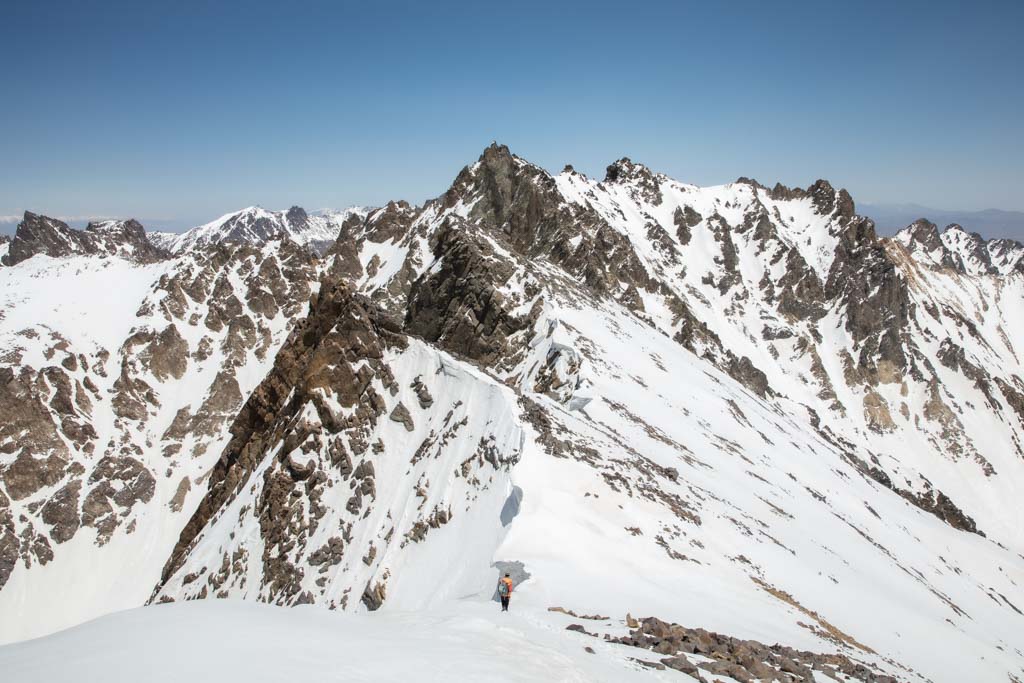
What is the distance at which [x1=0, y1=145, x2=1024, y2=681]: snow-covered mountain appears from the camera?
18625 mm

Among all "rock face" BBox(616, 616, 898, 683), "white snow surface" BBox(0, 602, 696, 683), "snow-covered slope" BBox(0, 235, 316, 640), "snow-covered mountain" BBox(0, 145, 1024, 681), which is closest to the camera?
"white snow surface" BBox(0, 602, 696, 683)

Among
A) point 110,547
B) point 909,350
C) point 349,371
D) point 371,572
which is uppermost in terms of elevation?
point 909,350

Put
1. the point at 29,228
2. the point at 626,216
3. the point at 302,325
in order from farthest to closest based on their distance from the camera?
1. the point at 29,228
2. the point at 626,216
3. the point at 302,325

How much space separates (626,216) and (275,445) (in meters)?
114

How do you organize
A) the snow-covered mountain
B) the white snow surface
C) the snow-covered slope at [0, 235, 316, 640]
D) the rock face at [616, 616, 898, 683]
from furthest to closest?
the snow-covered slope at [0, 235, 316, 640] < the snow-covered mountain < the rock face at [616, 616, 898, 683] < the white snow surface

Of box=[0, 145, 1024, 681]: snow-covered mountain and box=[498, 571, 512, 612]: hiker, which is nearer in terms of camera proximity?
box=[498, 571, 512, 612]: hiker

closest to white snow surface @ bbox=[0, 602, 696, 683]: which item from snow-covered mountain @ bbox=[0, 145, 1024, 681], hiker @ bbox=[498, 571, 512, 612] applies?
hiker @ bbox=[498, 571, 512, 612]

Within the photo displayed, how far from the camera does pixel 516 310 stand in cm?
4556

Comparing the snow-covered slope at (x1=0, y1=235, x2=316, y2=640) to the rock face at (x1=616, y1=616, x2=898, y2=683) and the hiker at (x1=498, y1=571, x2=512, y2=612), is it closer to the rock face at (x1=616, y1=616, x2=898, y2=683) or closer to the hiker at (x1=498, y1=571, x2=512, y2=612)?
the hiker at (x1=498, y1=571, x2=512, y2=612)

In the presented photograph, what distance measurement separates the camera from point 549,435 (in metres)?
23.3

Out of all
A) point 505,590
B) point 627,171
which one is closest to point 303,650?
point 505,590

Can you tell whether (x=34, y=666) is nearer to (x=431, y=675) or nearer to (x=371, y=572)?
(x=431, y=675)

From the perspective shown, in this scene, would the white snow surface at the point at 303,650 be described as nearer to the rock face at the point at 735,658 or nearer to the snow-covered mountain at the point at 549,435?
the rock face at the point at 735,658

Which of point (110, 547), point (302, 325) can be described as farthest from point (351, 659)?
point (110, 547)
